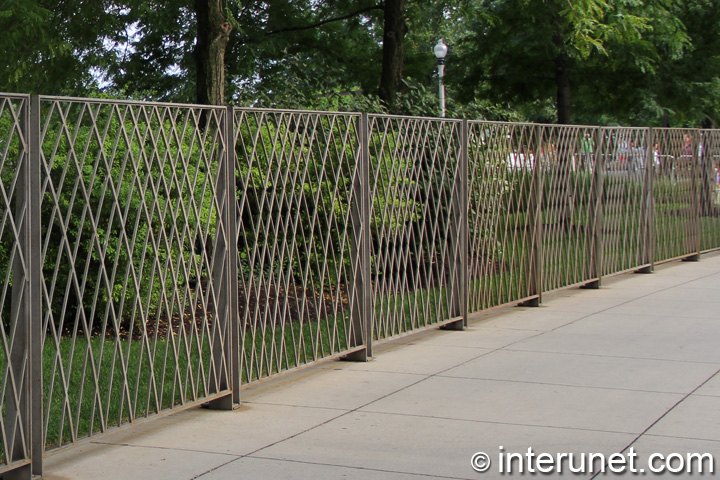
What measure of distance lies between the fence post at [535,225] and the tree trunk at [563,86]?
960 cm

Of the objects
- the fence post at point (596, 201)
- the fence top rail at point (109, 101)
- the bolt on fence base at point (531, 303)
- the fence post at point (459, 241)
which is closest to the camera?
the fence top rail at point (109, 101)

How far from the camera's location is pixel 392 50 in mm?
16188

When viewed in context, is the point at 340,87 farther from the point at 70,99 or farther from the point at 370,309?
the point at 70,99

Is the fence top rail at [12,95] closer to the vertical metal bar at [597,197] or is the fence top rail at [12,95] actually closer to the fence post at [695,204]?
the vertical metal bar at [597,197]

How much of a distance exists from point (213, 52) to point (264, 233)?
466 cm

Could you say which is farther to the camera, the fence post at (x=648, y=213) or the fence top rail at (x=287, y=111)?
the fence post at (x=648, y=213)

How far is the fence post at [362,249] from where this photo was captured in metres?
7.81

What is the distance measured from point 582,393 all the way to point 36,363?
3.56 metres

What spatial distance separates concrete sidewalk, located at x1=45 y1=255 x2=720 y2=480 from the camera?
5215 mm

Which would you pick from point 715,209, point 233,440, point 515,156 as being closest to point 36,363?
point 233,440

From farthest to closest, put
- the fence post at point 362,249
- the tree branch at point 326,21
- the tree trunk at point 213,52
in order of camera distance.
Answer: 1. the tree branch at point 326,21
2. the tree trunk at point 213,52
3. the fence post at point 362,249

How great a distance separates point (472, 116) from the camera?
1335cm

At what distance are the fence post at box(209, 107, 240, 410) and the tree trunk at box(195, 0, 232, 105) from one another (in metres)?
4.46

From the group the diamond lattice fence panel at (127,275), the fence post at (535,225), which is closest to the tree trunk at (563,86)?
the fence post at (535,225)
